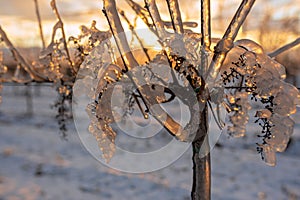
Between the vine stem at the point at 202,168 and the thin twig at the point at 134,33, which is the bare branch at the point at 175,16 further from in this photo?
the vine stem at the point at 202,168

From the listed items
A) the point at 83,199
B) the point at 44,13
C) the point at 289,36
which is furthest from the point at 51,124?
the point at 44,13

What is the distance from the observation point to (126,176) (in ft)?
20.6

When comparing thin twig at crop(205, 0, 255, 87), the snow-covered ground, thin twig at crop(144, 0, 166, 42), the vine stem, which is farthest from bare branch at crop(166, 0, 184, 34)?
the snow-covered ground

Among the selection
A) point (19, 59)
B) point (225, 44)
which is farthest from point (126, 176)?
point (225, 44)

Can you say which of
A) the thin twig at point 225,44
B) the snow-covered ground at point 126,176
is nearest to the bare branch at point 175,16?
the thin twig at point 225,44

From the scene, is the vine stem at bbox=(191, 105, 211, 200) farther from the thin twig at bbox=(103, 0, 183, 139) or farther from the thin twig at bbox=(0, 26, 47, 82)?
the thin twig at bbox=(0, 26, 47, 82)

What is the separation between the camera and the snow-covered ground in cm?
538

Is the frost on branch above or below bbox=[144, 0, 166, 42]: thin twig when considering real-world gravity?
below

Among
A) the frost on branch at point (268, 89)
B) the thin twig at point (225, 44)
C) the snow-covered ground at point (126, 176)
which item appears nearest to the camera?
the frost on branch at point (268, 89)

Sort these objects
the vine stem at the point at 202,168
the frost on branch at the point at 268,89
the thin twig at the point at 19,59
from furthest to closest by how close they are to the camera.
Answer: the thin twig at the point at 19,59
the vine stem at the point at 202,168
the frost on branch at the point at 268,89

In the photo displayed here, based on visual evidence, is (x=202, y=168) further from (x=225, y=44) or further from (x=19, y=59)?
(x=19, y=59)

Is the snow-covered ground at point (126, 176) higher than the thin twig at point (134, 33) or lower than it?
lower

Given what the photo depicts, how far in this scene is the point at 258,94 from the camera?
1259 mm

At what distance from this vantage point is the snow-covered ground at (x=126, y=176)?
5.38 m
